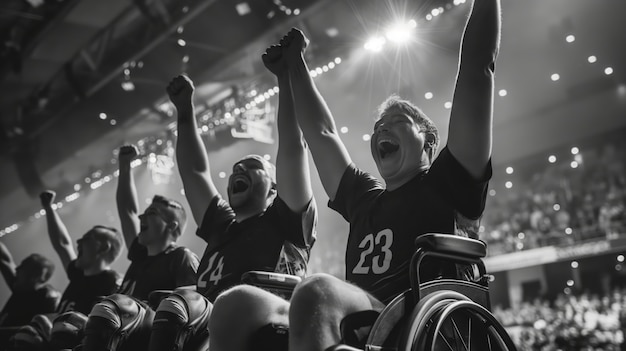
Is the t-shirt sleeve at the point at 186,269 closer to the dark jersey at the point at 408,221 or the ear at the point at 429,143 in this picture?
the dark jersey at the point at 408,221

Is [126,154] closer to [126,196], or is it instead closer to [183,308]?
[126,196]

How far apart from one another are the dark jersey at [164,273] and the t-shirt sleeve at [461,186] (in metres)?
1.15

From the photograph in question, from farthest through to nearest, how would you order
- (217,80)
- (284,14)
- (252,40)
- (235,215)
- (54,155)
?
(54,155) < (217,80) < (252,40) < (284,14) < (235,215)

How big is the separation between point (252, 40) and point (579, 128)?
9346mm

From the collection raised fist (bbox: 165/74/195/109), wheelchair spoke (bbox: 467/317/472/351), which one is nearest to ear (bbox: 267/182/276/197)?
raised fist (bbox: 165/74/195/109)

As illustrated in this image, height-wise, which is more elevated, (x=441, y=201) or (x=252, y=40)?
(x=252, y=40)

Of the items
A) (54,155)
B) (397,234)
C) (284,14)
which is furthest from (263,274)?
(54,155)

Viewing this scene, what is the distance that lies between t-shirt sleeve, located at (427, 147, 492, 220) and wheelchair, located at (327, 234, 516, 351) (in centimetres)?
12

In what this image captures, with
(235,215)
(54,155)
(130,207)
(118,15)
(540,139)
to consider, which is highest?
(540,139)

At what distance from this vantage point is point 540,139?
479 inches

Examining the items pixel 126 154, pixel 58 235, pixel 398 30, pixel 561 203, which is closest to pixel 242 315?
pixel 126 154

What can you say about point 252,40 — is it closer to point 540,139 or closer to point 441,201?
point 441,201

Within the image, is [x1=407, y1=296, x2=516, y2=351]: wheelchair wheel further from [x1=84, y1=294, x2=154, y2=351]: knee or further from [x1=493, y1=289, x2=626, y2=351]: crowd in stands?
[x1=493, y1=289, x2=626, y2=351]: crowd in stands

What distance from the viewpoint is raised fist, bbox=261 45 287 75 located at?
1.86 m
